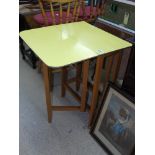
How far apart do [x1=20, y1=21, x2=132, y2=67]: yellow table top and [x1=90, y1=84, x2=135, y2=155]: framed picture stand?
13.5 inches

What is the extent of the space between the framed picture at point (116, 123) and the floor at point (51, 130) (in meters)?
0.12

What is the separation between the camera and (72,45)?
1362mm

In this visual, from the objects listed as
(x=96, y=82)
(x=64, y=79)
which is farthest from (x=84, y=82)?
(x=64, y=79)

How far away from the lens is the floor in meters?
1.62

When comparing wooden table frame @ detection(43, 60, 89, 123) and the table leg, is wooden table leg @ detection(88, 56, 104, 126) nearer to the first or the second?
wooden table frame @ detection(43, 60, 89, 123)

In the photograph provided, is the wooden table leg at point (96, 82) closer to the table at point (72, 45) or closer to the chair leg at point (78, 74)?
the table at point (72, 45)

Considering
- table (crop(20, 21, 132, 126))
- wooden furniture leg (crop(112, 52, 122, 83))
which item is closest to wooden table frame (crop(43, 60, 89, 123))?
table (crop(20, 21, 132, 126))

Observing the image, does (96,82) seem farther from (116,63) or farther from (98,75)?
(116,63)

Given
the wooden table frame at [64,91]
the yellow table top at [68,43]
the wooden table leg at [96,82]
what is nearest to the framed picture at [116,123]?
the wooden table leg at [96,82]

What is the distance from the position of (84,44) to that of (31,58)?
1366mm

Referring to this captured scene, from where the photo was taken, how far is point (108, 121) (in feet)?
5.16
